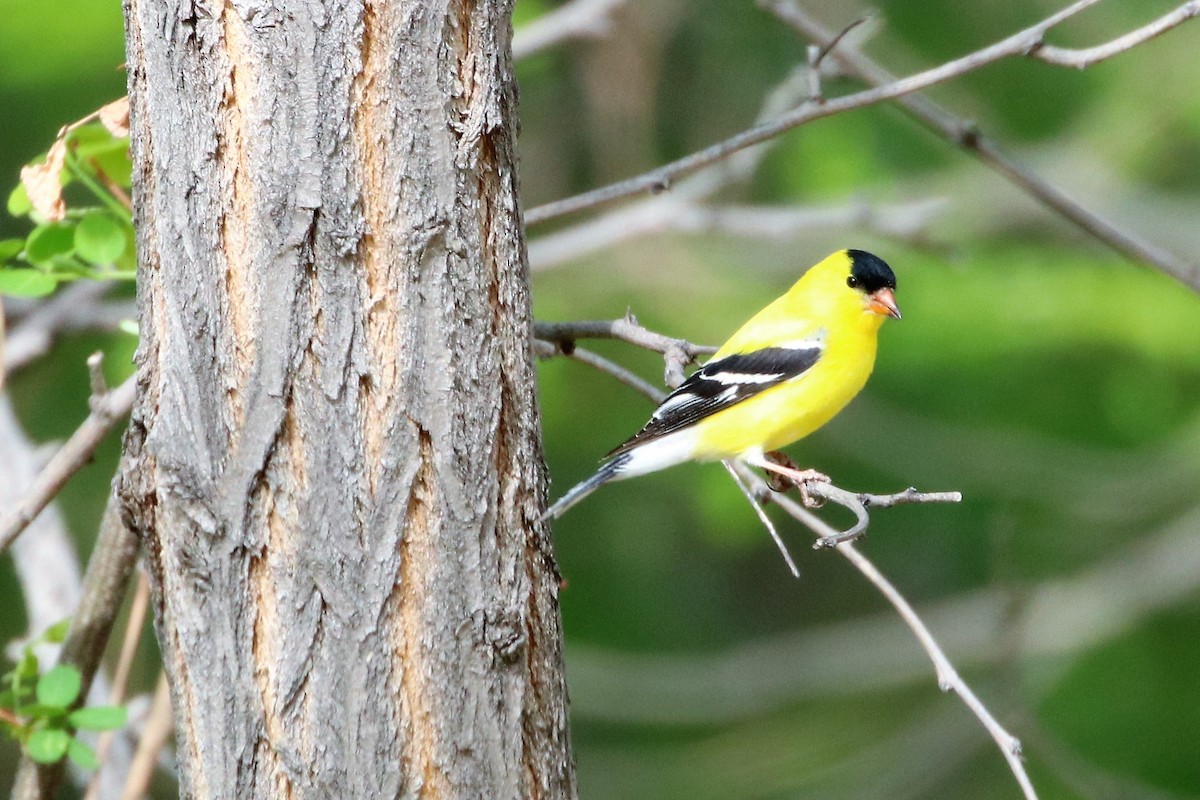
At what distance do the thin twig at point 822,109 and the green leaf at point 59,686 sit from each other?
4.14 ft

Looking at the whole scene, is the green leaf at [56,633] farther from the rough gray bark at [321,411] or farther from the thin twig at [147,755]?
the rough gray bark at [321,411]

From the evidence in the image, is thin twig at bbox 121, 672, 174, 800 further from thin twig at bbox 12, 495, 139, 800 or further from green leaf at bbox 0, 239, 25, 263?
green leaf at bbox 0, 239, 25, 263

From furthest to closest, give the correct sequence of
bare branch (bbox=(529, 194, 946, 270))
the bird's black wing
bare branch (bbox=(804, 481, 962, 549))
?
bare branch (bbox=(529, 194, 946, 270)) < the bird's black wing < bare branch (bbox=(804, 481, 962, 549))

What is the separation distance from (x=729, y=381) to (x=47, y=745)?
6.65 ft

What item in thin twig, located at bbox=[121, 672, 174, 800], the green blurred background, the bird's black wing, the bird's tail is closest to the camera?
the bird's tail

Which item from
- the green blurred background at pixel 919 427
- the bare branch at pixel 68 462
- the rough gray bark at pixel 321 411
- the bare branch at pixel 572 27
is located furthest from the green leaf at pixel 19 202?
the green blurred background at pixel 919 427

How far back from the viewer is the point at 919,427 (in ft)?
22.5

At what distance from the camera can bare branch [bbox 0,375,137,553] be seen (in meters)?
2.32

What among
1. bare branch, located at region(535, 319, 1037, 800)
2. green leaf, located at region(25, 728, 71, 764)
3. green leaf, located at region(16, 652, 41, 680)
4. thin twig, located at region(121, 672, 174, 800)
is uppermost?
bare branch, located at region(535, 319, 1037, 800)

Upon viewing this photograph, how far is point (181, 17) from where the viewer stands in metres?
1.80

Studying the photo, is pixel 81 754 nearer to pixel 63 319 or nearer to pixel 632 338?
pixel 632 338

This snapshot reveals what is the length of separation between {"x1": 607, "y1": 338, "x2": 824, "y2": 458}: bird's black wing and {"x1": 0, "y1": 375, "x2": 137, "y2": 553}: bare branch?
4.68 ft

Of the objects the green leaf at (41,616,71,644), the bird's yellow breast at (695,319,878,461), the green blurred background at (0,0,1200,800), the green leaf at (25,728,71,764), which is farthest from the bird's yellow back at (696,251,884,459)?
the green blurred background at (0,0,1200,800)

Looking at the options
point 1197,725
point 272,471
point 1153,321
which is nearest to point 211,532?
point 272,471
